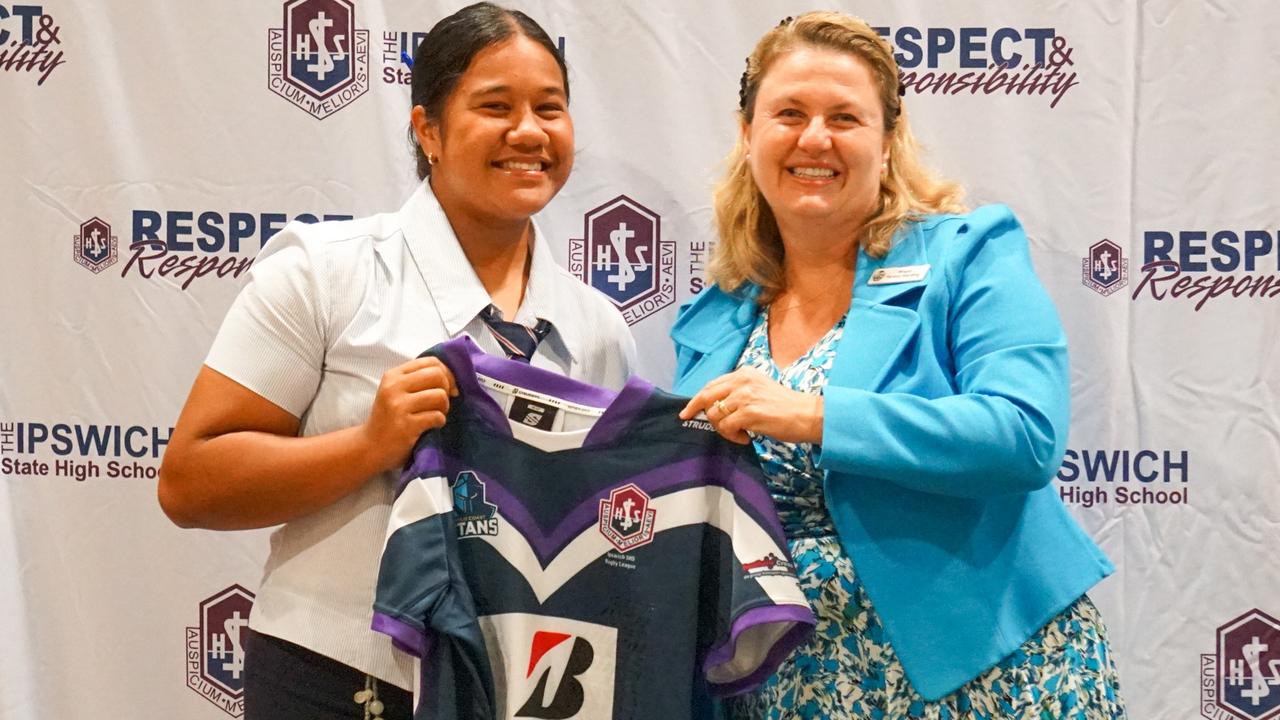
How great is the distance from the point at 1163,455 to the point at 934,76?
905 mm

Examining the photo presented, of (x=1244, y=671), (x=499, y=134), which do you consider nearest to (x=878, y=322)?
(x=499, y=134)

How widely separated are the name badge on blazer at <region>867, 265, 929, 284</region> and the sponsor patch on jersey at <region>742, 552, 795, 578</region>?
0.51m

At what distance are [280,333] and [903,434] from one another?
914 mm

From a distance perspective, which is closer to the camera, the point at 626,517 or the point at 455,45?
the point at 626,517

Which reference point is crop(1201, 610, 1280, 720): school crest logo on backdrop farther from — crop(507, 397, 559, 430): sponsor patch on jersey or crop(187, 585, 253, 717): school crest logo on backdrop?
crop(187, 585, 253, 717): school crest logo on backdrop

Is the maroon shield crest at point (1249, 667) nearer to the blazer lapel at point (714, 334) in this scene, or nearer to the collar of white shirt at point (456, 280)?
the blazer lapel at point (714, 334)

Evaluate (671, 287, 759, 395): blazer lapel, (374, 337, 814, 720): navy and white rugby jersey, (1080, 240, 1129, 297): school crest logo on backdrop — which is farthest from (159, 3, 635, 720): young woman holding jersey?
(1080, 240, 1129, 297): school crest logo on backdrop

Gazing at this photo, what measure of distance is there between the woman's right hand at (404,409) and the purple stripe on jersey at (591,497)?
0.14 metres

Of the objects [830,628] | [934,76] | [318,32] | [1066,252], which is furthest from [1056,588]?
[318,32]

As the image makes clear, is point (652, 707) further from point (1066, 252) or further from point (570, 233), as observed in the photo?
point (1066, 252)

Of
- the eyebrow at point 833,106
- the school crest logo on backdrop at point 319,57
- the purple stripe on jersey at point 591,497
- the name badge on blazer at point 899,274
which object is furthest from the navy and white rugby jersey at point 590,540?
Answer: the school crest logo on backdrop at point 319,57

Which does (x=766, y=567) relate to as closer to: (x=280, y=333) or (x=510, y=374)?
(x=510, y=374)

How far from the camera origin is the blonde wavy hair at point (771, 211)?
1.94 metres

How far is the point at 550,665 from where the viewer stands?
1688 mm
